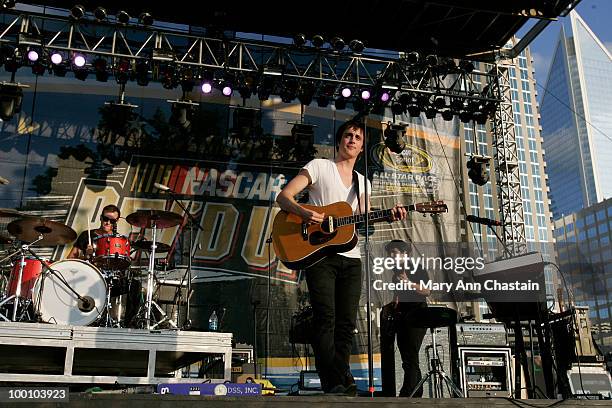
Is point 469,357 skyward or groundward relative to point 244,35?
groundward

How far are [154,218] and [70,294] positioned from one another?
3.92 ft

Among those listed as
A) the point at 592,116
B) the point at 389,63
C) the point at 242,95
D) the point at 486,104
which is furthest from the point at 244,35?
the point at 592,116

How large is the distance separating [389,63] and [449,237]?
3.08 meters

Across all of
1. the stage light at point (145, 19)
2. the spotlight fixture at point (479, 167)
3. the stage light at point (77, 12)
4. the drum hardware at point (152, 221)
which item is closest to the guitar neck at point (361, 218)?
the drum hardware at point (152, 221)

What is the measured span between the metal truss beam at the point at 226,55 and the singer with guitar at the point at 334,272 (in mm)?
5468

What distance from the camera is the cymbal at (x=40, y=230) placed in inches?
223

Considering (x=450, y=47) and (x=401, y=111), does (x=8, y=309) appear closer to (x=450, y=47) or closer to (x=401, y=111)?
(x=401, y=111)

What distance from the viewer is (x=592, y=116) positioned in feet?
305

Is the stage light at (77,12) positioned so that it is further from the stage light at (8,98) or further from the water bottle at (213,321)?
the water bottle at (213,321)

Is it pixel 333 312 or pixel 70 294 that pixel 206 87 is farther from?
pixel 333 312

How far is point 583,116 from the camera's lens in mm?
82750

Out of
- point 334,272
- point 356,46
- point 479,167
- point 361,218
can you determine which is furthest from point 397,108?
point 334,272

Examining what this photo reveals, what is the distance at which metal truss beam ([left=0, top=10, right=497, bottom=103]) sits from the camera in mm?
8422

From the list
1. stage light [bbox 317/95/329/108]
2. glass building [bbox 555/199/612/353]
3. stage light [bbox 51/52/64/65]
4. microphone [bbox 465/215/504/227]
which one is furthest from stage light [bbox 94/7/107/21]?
glass building [bbox 555/199/612/353]
